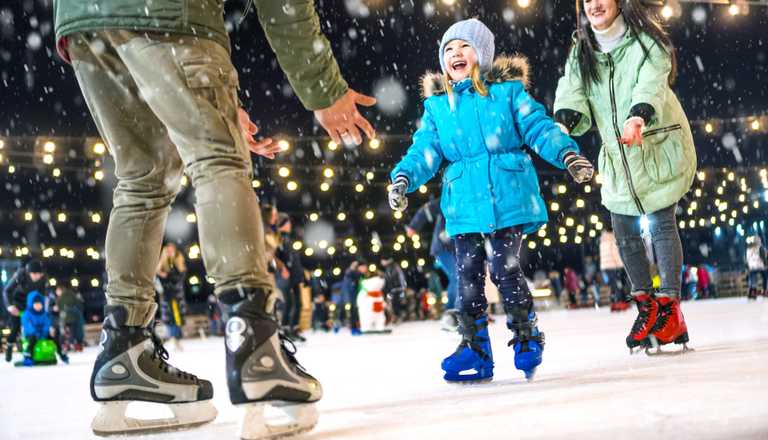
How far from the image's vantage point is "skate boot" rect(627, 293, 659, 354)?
11.3 feet

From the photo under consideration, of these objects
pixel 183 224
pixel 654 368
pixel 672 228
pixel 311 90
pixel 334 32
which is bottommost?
pixel 654 368

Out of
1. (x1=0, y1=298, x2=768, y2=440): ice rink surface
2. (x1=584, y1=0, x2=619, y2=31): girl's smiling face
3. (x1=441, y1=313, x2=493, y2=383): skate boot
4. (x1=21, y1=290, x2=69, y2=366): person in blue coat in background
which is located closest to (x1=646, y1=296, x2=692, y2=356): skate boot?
(x1=0, y1=298, x2=768, y2=440): ice rink surface

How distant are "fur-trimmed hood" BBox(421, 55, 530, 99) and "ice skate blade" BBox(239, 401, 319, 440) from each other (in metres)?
1.84

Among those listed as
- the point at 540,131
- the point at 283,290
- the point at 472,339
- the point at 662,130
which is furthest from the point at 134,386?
the point at 283,290

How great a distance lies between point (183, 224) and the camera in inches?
1083

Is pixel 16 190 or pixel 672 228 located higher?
pixel 16 190

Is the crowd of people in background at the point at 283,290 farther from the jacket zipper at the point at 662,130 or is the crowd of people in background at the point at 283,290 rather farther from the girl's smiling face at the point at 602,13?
the girl's smiling face at the point at 602,13

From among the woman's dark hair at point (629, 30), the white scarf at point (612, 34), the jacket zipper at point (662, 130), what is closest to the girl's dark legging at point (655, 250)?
the jacket zipper at point (662, 130)

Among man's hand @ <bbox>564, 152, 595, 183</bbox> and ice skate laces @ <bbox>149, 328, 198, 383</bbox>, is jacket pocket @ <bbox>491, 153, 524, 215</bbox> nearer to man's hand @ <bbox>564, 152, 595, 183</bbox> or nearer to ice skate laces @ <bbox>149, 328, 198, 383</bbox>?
man's hand @ <bbox>564, 152, 595, 183</bbox>

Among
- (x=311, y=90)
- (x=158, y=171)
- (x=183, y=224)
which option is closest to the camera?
(x=311, y=90)

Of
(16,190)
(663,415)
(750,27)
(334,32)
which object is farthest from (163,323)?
(16,190)

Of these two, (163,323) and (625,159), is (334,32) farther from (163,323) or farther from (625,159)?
(625,159)

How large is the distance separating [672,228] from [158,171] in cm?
251

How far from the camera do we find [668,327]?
3.42m
